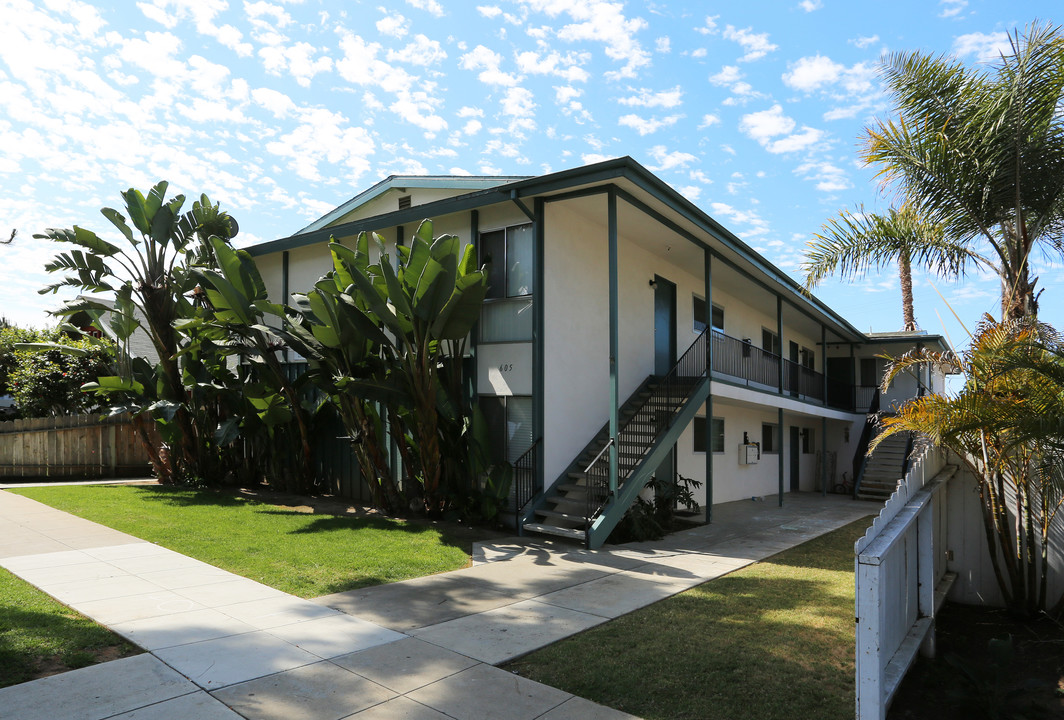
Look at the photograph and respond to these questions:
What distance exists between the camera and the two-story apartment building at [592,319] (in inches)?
430

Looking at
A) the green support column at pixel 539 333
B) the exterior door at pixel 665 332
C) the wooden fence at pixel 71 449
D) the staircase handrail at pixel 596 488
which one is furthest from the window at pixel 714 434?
the wooden fence at pixel 71 449

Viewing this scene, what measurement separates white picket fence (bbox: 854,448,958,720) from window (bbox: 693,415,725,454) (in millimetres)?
9144

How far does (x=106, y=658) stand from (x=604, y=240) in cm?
1042

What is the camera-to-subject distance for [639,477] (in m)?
10.9

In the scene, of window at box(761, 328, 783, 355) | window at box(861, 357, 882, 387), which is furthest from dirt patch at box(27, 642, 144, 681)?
window at box(861, 357, 882, 387)

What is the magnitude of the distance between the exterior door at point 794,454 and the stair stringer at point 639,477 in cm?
1142

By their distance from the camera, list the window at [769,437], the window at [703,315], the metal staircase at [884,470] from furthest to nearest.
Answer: the window at [769,437]
the metal staircase at [884,470]
the window at [703,315]

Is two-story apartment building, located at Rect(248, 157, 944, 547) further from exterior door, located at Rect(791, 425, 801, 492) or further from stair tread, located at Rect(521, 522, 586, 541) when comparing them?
exterior door, located at Rect(791, 425, 801, 492)

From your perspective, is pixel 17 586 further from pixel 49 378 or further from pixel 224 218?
pixel 49 378

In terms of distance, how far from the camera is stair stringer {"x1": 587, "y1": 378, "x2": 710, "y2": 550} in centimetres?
1006

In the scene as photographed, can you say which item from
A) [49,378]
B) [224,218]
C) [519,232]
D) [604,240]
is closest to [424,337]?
[519,232]

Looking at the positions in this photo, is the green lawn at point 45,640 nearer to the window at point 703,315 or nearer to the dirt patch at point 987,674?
the dirt patch at point 987,674

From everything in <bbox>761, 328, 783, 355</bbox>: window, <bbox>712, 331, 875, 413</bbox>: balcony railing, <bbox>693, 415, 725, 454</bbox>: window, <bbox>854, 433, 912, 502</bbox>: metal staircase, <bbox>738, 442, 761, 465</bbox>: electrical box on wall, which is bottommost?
<bbox>854, 433, 912, 502</bbox>: metal staircase

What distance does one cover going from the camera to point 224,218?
15172 millimetres
